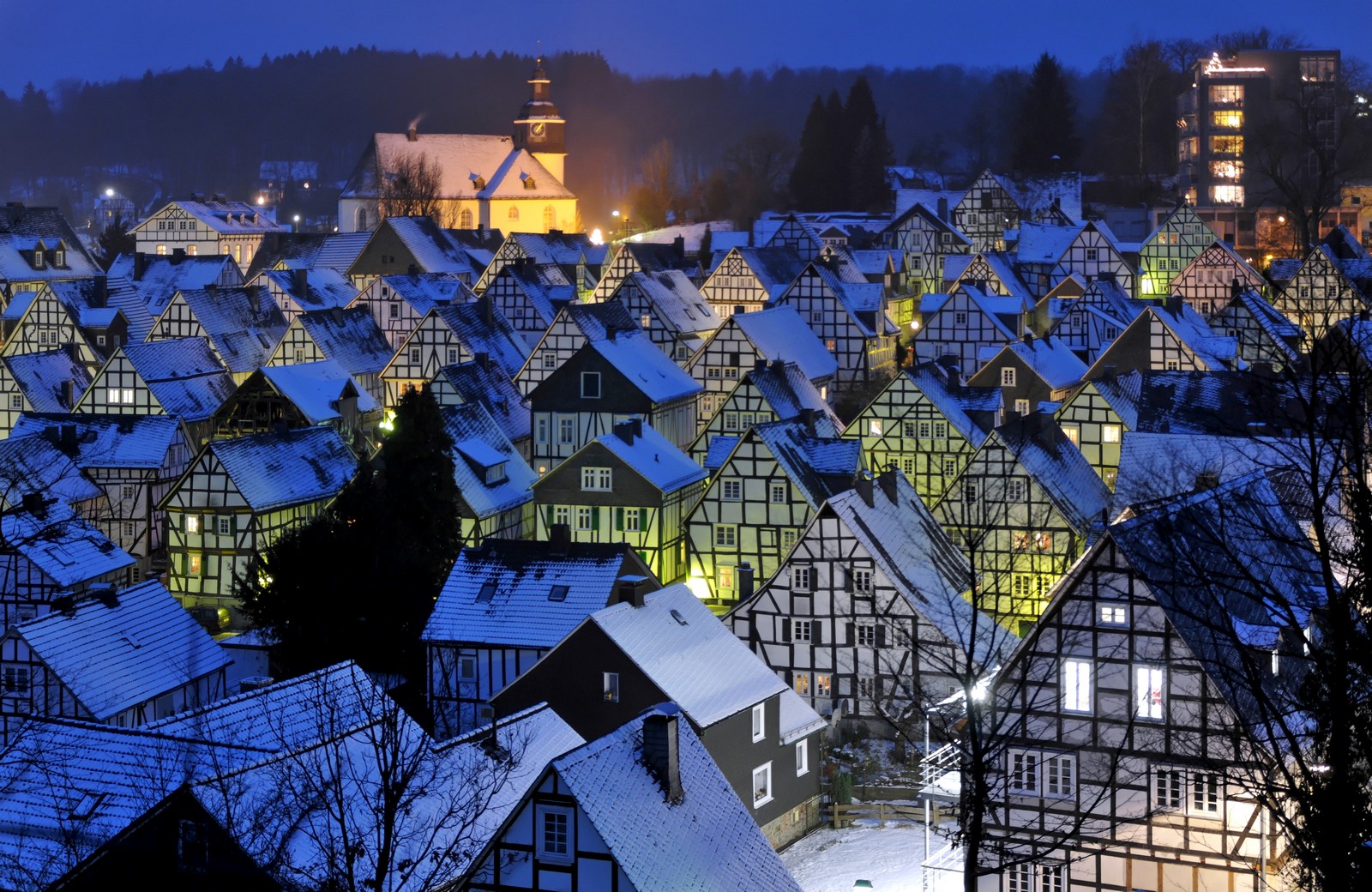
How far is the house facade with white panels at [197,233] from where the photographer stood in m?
111

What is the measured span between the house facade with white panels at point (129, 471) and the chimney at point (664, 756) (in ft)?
94.6

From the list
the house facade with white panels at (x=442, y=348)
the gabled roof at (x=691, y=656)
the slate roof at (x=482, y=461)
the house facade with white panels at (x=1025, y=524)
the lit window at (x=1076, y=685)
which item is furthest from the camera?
the house facade with white panels at (x=442, y=348)

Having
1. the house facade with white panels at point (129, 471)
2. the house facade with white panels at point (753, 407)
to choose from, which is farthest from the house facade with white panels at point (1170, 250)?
the house facade with white panels at point (129, 471)

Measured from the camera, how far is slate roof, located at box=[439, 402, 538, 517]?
48750 millimetres

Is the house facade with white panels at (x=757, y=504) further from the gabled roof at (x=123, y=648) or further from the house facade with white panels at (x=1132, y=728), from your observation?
the house facade with white panels at (x=1132, y=728)

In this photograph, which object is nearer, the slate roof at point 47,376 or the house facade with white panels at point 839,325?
the slate roof at point 47,376

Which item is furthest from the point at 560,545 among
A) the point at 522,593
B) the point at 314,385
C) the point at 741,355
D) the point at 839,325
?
the point at 839,325

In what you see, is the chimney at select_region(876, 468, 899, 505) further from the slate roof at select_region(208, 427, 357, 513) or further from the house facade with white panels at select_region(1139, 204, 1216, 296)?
the house facade with white panels at select_region(1139, 204, 1216, 296)

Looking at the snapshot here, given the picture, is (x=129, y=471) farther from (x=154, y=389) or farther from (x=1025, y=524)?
(x=1025, y=524)

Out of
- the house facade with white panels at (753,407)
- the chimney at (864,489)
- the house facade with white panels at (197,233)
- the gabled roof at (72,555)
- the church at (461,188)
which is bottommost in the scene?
the gabled roof at (72,555)

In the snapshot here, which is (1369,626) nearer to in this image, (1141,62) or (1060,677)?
(1060,677)

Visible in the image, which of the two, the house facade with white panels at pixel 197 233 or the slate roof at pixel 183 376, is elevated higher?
the house facade with white panels at pixel 197 233

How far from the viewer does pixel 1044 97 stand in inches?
4429

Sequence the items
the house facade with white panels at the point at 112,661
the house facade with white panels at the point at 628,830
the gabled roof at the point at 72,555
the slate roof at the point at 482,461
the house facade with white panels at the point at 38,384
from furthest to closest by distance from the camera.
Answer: the house facade with white panels at the point at 38,384
the slate roof at the point at 482,461
the gabled roof at the point at 72,555
the house facade with white panels at the point at 112,661
the house facade with white panels at the point at 628,830
